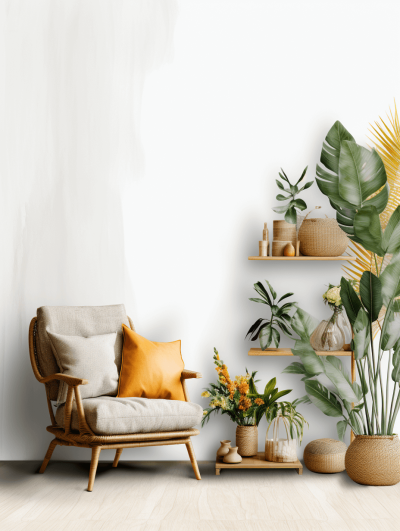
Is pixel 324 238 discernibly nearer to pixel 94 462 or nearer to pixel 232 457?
pixel 232 457

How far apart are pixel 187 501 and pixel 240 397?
0.74m

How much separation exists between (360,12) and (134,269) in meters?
2.28

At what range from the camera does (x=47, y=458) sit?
124 inches

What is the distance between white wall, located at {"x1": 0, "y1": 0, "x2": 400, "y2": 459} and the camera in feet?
11.8

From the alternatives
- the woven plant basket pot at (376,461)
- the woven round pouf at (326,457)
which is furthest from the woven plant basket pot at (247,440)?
the woven plant basket pot at (376,461)

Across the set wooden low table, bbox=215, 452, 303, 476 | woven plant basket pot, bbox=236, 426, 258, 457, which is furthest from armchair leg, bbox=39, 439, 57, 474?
woven plant basket pot, bbox=236, 426, 258, 457

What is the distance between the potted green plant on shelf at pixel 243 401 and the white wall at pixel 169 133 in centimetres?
49

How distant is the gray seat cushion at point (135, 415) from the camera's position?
270 cm

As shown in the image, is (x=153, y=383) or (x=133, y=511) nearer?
(x=133, y=511)

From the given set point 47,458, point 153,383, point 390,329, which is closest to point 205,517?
point 153,383

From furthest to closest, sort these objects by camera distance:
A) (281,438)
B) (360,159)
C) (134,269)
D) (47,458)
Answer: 1. (134,269)
2. (281,438)
3. (47,458)
4. (360,159)

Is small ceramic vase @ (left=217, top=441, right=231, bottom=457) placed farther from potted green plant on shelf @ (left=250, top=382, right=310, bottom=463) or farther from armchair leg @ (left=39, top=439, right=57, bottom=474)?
armchair leg @ (left=39, top=439, right=57, bottom=474)

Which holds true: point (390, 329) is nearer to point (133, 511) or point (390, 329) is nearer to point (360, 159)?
point (360, 159)

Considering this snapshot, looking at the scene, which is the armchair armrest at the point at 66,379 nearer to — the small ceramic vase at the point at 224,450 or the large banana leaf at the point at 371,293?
the small ceramic vase at the point at 224,450
